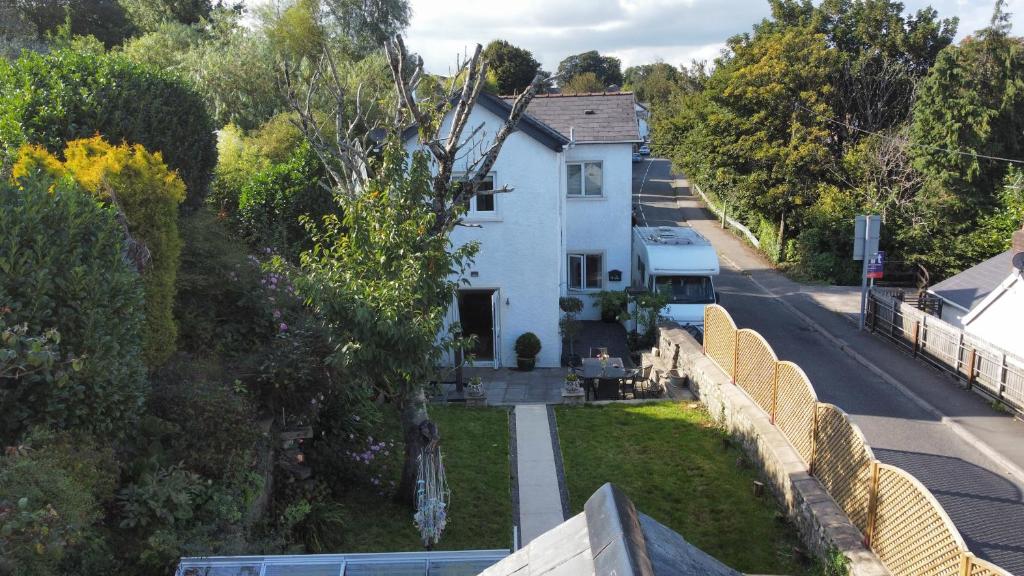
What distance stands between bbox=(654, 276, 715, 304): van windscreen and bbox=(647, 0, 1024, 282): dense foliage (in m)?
11.0

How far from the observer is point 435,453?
9.41m

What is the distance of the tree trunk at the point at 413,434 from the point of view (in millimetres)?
9477

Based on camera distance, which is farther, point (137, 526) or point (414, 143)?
point (414, 143)

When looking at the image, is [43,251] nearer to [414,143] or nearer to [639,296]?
[414,143]

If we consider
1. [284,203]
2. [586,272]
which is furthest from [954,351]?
[284,203]

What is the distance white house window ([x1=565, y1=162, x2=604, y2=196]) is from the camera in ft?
75.9

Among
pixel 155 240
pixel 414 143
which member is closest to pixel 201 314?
pixel 155 240

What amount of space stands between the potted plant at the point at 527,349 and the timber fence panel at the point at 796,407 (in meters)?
8.53

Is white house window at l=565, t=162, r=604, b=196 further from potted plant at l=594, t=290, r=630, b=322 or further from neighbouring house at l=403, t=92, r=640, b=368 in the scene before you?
potted plant at l=594, t=290, r=630, b=322

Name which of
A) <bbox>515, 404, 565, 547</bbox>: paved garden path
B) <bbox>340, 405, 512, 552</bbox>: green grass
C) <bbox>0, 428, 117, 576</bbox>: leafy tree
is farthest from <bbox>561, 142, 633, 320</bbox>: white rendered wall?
<bbox>0, 428, 117, 576</bbox>: leafy tree

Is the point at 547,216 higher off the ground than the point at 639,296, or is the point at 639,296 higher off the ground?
the point at 547,216

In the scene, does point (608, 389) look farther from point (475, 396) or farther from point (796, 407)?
point (796, 407)

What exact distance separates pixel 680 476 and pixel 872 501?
3.78m

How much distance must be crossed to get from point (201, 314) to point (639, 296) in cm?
1184
